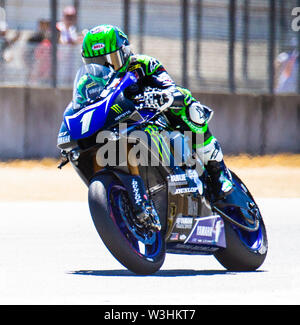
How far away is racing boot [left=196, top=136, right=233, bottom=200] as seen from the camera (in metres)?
7.45

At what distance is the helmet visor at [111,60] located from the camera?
7.02 metres

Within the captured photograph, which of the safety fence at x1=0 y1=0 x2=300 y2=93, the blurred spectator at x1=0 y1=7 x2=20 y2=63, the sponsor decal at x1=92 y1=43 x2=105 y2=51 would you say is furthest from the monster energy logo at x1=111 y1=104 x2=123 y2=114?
the blurred spectator at x1=0 y1=7 x2=20 y2=63

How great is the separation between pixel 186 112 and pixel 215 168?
0.55 m

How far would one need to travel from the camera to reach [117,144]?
22.1 feet

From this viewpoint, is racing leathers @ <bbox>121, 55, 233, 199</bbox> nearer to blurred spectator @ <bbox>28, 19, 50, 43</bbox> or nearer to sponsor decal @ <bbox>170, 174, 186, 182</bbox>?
sponsor decal @ <bbox>170, 174, 186, 182</bbox>

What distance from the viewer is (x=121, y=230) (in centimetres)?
657

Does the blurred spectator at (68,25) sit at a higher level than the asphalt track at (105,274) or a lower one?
higher

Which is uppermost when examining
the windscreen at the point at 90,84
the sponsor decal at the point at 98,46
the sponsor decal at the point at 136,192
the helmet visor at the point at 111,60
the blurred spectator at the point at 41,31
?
the sponsor decal at the point at 98,46

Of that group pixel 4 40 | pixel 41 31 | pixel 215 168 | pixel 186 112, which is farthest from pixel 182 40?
pixel 186 112

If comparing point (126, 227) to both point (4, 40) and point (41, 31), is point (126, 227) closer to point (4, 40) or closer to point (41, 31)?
point (4, 40)

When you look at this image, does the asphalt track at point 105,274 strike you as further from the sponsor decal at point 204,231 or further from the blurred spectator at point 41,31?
the blurred spectator at point 41,31

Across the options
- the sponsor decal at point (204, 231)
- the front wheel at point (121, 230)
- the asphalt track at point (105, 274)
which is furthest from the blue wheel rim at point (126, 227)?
the sponsor decal at point (204, 231)

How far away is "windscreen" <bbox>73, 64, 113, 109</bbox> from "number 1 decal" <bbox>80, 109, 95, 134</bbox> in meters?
0.17

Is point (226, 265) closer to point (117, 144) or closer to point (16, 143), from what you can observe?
point (117, 144)
